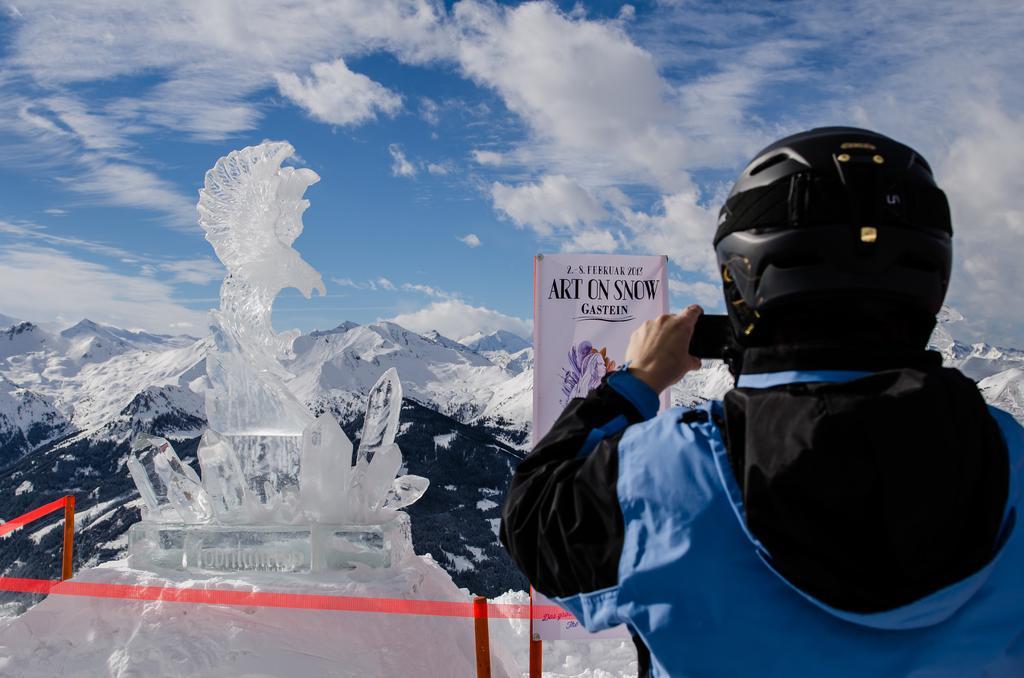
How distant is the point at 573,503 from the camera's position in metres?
1.23

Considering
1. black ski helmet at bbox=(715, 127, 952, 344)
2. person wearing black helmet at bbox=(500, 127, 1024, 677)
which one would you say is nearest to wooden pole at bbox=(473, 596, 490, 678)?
person wearing black helmet at bbox=(500, 127, 1024, 677)

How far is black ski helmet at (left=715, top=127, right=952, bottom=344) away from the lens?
4.09 feet

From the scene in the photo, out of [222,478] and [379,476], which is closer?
[379,476]

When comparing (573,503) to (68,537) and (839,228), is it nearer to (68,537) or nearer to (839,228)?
(839,228)

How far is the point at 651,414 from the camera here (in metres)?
1.41

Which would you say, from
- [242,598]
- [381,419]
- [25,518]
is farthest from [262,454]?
[25,518]

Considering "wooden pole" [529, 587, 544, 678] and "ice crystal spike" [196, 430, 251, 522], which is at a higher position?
"ice crystal spike" [196, 430, 251, 522]

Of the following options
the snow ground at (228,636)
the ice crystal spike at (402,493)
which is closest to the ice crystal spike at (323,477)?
the ice crystal spike at (402,493)

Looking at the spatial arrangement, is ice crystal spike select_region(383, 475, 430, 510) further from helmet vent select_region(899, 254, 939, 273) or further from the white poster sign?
helmet vent select_region(899, 254, 939, 273)

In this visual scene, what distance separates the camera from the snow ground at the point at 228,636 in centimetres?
441

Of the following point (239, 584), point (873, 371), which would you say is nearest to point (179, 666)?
point (239, 584)

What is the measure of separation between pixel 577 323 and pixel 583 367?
32 cm

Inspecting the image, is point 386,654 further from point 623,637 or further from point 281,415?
point 623,637

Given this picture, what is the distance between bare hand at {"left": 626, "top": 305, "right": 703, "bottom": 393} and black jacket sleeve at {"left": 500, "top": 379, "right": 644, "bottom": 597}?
0.23 feet
